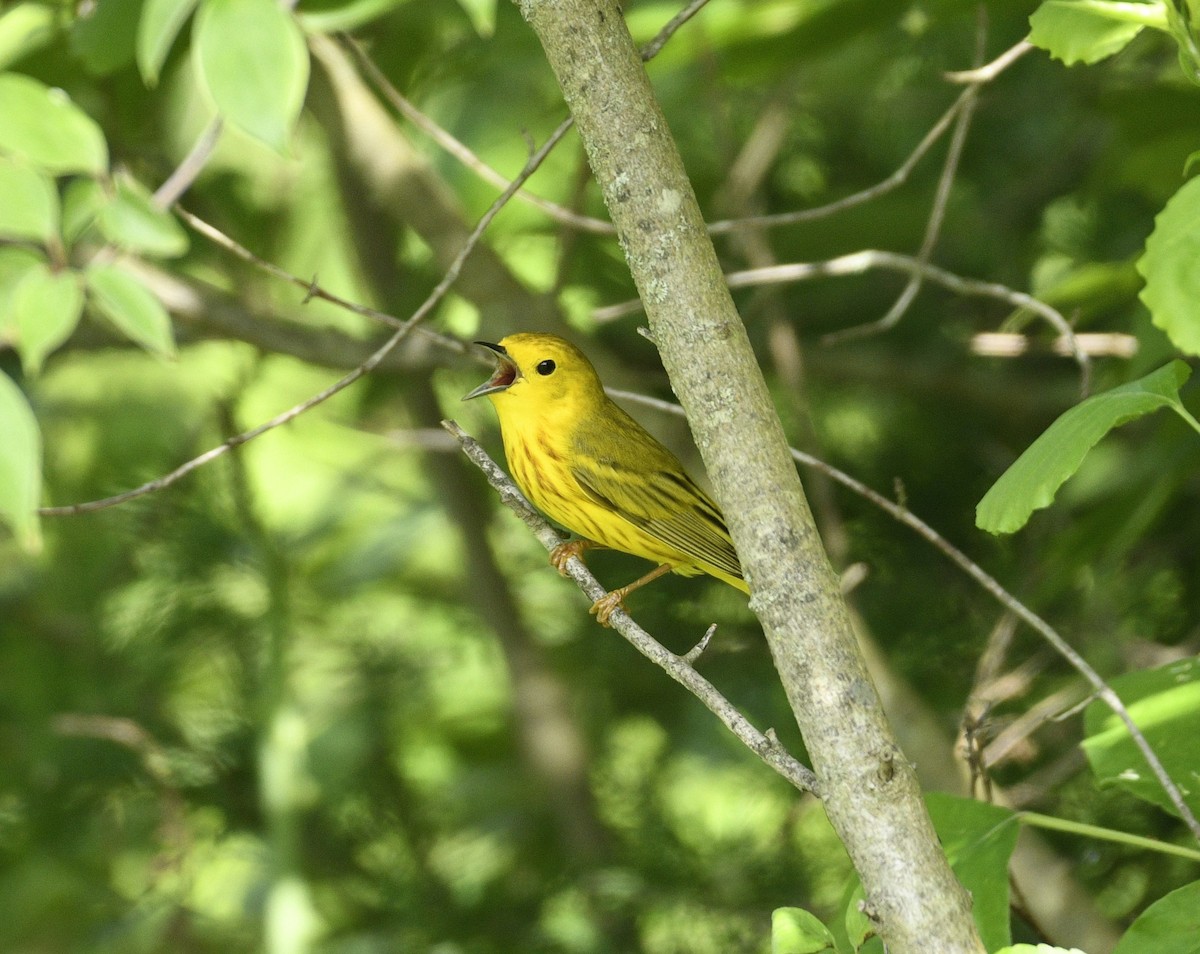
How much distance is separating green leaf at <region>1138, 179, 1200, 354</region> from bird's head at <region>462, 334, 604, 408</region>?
182cm

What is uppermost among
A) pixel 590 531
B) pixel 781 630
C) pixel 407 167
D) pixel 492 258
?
pixel 407 167

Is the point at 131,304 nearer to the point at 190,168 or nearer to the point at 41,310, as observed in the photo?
the point at 41,310

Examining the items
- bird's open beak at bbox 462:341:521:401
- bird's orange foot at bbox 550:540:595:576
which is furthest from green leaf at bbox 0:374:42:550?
bird's open beak at bbox 462:341:521:401

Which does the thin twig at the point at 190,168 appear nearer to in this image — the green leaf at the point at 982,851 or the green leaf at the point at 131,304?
the green leaf at the point at 131,304

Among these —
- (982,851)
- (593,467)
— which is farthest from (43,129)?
(593,467)

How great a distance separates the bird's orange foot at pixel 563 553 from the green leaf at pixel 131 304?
26.5 inches

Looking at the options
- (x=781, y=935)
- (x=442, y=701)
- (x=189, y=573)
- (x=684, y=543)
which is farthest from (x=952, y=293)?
(x=781, y=935)

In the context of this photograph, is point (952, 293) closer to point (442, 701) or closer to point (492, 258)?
point (492, 258)

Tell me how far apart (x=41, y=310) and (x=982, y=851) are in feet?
4.46

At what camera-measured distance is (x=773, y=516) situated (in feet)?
4.87

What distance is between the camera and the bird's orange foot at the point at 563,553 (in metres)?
2.08

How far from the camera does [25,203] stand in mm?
1583

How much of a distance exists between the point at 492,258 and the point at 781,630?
2.02 metres

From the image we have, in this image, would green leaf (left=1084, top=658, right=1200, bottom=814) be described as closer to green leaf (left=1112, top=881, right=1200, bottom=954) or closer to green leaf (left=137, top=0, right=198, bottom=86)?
green leaf (left=1112, top=881, right=1200, bottom=954)
